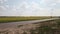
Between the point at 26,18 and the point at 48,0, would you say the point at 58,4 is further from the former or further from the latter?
the point at 26,18

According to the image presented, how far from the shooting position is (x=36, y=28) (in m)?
2.79

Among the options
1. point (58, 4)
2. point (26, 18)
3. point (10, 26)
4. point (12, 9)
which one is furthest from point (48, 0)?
point (10, 26)

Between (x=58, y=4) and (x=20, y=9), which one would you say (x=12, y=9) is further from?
(x=58, y=4)

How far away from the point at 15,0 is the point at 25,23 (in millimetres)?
600

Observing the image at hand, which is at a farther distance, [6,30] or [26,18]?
[26,18]

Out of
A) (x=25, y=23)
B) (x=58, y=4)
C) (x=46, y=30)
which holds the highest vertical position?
(x=58, y=4)

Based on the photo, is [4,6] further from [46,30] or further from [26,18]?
[46,30]

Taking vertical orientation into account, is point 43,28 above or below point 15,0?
below

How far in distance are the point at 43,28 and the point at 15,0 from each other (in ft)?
3.07

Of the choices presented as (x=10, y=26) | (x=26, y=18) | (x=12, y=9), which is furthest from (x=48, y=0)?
(x=10, y=26)

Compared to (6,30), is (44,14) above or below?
above

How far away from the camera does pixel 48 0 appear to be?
289cm

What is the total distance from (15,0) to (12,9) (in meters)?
0.23

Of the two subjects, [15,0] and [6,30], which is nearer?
[6,30]
